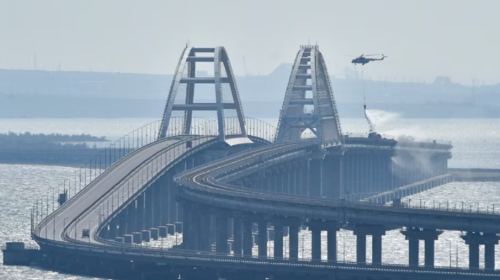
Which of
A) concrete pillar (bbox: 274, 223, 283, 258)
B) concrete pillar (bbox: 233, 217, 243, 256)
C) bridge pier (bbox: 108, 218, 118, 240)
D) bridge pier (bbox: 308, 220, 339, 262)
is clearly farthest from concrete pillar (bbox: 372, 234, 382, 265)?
bridge pier (bbox: 108, 218, 118, 240)

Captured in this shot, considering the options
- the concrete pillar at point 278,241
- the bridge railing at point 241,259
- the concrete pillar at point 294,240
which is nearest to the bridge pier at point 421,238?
the bridge railing at point 241,259

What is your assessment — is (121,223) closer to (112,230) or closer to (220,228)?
(112,230)

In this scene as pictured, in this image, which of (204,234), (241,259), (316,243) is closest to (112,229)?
(204,234)

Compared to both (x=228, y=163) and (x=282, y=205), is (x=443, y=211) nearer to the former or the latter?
(x=282, y=205)

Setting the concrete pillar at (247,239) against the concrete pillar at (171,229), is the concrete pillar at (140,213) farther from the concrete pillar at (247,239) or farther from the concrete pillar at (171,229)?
the concrete pillar at (247,239)

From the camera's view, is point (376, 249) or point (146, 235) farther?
point (146, 235)
